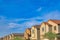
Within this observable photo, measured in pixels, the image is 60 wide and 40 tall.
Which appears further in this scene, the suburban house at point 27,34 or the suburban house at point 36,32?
the suburban house at point 27,34

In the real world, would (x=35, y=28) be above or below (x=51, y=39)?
above

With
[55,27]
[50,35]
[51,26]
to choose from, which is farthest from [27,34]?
[50,35]

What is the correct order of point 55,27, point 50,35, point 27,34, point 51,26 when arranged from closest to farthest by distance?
point 50,35 < point 55,27 < point 51,26 < point 27,34

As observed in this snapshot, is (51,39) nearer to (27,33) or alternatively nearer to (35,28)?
(35,28)

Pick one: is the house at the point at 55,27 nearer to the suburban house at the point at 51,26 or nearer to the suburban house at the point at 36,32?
the suburban house at the point at 51,26

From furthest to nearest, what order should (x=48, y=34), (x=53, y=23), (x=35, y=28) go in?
(x=35, y=28) < (x=53, y=23) < (x=48, y=34)

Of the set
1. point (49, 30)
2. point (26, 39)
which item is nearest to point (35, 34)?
point (26, 39)

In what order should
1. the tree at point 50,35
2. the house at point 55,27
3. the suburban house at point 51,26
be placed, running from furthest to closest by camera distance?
the suburban house at point 51,26 < the house at point 55,27 < the tree at point 50,35

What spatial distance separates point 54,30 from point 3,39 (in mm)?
40616

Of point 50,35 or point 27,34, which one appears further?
point 27,34

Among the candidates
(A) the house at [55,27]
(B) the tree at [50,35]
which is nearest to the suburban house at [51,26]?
(A) the house at [55,27]

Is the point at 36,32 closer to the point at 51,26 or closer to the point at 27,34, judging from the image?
the point at 27,34

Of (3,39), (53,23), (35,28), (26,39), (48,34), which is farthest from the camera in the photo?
(3,39)

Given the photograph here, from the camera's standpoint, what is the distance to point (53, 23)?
136 ft
